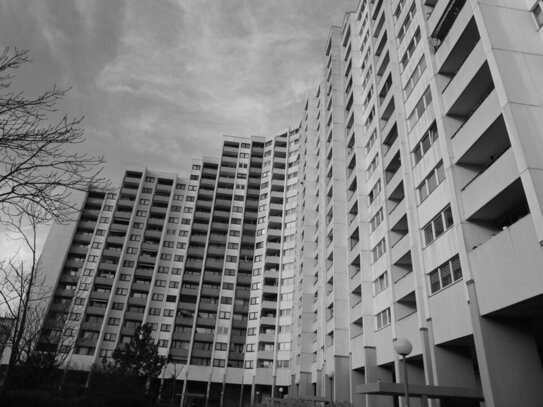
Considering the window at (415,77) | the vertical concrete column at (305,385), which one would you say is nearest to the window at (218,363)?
the vertical concrete column at (305,385)

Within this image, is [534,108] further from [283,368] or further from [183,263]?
[183,263]

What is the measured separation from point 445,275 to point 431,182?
573cm

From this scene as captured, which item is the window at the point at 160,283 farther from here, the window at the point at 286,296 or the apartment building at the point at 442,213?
the apartment building at the point at 442,213

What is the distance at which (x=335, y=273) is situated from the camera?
4184cm

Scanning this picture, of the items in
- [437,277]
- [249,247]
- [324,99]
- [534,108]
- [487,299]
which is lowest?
[487,299]

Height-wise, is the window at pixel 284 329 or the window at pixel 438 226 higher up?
the window at pixel 284 329

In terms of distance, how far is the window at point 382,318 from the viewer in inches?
1196

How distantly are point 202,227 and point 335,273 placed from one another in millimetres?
48463

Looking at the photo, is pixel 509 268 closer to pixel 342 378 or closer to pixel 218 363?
pixel 342 378

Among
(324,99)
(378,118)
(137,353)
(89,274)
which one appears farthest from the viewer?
(89,274)

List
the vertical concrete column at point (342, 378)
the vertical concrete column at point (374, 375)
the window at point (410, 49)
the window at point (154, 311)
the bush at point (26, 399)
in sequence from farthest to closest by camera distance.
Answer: the window at point (154, 311) < the vertical concrete column at point (342, 378) < the window at point (410, 49) < the vertical concrete column at point (374, 375) < the bush at point (26, 399)

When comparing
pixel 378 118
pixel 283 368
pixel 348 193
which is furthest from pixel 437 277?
pixel 283 368

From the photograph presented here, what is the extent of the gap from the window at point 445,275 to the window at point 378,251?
9601mm

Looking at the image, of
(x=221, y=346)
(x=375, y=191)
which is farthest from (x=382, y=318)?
(x=221, y=346)
